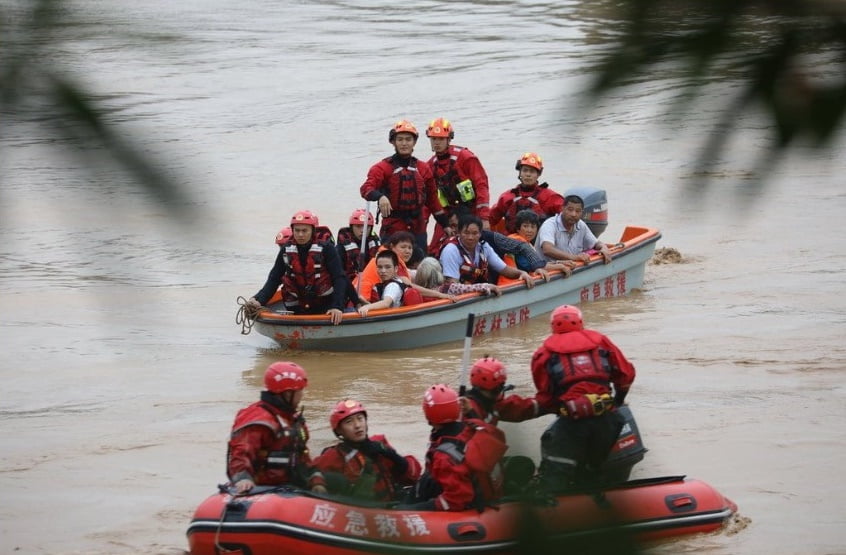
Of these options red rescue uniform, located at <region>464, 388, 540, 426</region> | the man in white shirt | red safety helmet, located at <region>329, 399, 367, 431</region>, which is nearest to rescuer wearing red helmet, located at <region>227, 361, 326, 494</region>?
red safety helmet, located at <region>329, 399, 367, 431</region>

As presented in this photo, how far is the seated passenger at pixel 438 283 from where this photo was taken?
12375 millimetres

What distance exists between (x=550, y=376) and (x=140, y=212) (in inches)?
248

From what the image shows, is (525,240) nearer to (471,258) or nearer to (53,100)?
(471,258)

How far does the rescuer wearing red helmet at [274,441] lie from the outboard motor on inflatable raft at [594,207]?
742cm

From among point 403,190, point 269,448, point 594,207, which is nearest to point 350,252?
point 403,190

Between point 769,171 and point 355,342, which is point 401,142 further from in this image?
point 769,171

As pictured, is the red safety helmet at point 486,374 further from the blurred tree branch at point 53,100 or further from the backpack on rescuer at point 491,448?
the blurred tree branch at point 53,100

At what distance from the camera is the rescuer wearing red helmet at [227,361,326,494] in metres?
6.80

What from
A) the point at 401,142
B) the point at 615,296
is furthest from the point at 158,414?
the point at 615,296

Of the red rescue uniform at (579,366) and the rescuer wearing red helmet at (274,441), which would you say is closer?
the rescuer wearing red helmet at (274,441)

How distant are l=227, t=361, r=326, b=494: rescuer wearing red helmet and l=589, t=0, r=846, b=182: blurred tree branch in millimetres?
5926

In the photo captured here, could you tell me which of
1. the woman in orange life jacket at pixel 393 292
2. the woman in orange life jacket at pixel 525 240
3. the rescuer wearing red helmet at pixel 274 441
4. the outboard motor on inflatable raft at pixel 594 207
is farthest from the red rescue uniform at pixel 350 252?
the rescuer wearing red helmet at pixel 274 441

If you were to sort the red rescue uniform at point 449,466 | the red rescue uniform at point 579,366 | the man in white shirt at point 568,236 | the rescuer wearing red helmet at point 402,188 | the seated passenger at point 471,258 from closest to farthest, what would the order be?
the red rescue uniform at point 449,466
the red rescue uniform at point 579,366
the seated passenger at point 471,258
the rescuer wearing red helmet at point 402,188
the man in white shirt at point 568,236

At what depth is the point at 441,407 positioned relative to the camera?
6805 millimetres
